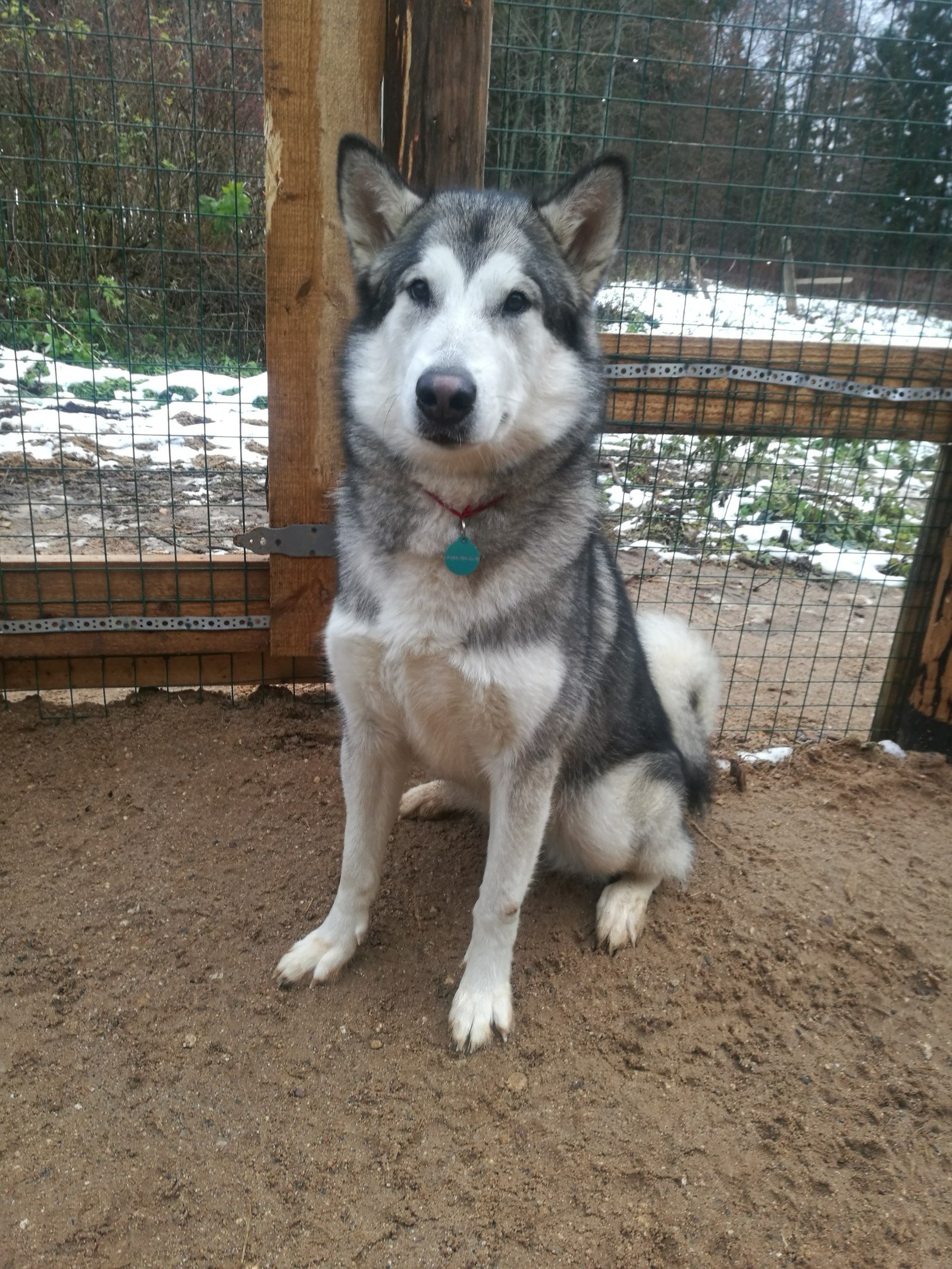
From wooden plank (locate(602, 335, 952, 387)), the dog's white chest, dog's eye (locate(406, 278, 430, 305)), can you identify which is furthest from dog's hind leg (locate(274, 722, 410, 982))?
wooden plank (locate(602, 335, 952, 387))

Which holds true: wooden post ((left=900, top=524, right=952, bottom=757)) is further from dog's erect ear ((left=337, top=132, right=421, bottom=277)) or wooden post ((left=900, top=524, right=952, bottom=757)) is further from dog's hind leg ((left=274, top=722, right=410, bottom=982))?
dog's erect ear ((left=337, top=132, right=421, bottom=277))

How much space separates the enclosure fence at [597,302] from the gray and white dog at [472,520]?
62cm

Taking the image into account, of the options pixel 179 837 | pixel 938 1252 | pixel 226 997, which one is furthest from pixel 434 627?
pixel 938 1252

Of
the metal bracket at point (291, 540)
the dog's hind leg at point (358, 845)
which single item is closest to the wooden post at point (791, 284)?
the metal bracket at point (291, 540)

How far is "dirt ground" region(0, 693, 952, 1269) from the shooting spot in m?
1.78

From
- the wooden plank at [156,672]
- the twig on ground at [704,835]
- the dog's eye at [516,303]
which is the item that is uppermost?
the dog's eye at [516,303]

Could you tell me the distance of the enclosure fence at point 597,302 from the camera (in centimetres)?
293

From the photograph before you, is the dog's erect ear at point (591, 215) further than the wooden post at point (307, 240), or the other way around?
the wooden post at point (307, 240)

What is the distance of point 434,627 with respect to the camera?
6.63 ft

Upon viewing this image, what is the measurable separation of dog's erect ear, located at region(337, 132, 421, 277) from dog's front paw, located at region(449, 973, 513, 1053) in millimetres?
2017

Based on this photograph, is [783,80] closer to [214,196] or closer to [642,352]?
[642,352]

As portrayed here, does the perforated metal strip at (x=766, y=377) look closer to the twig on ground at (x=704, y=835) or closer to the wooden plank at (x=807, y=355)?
the wooden plank at (x=807, y=355)

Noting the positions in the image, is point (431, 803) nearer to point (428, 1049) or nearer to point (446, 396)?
point (428, 1049)

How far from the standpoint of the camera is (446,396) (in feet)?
5.73
